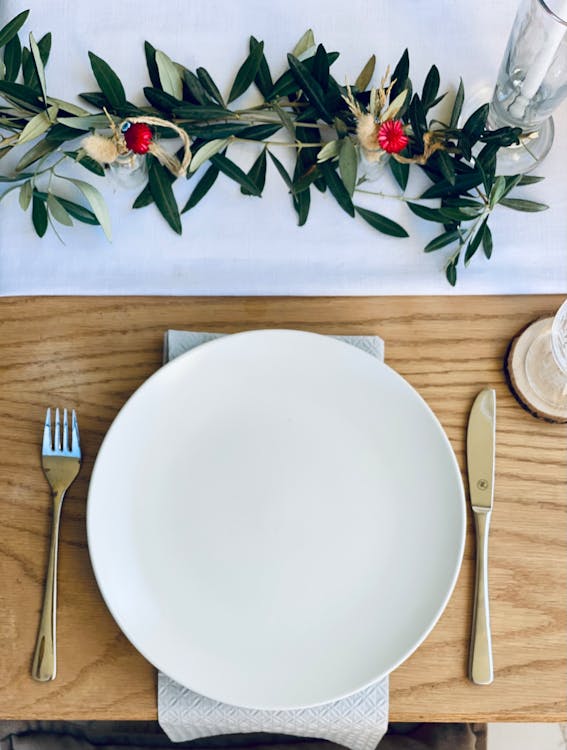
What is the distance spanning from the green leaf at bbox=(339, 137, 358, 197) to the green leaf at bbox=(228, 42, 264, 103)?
0.10 meters

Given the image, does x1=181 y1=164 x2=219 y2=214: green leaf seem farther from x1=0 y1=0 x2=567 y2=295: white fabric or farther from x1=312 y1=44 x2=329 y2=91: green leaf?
x1=312 y1=44 x2=329 y2=91: green leaf

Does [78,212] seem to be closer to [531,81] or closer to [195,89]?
[195,89]

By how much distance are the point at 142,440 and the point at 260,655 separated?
0.18m

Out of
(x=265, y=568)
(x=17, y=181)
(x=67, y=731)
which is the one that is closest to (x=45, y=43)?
(x=17, y=181)

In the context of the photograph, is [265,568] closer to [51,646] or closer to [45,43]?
[51,646]

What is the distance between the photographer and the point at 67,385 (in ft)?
1.90

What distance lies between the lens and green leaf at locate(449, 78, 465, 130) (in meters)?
0.60

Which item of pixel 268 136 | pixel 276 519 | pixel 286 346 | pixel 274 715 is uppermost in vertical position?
pixel 268 136

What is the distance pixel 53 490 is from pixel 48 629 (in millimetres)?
101

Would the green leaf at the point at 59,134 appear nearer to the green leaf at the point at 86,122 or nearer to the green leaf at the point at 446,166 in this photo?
the green leaf at the point at 86,122

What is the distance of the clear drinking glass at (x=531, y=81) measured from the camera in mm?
510

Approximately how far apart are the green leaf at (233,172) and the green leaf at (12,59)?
0.57 ft

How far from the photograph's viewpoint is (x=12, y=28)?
0.59m

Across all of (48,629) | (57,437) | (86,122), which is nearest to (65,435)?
(57,437)
